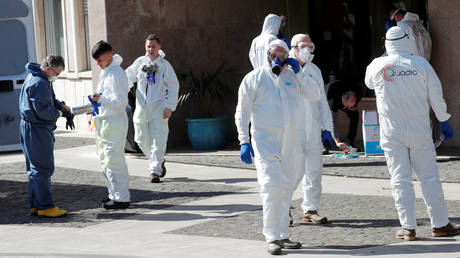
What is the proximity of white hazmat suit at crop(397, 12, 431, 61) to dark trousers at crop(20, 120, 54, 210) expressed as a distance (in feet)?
18.0

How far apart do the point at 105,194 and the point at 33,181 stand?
1.49m

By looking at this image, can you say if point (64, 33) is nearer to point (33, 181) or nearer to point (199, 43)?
point (199, 43)

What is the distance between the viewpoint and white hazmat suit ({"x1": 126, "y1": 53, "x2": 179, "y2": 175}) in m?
12.0

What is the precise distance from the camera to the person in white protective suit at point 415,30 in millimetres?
12845

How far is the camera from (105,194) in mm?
11211

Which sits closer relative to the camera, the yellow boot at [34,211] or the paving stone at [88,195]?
the paving stone at [88,195]

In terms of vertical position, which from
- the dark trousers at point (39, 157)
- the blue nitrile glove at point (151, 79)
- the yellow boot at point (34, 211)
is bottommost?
the yellow boot at point (34, 211)

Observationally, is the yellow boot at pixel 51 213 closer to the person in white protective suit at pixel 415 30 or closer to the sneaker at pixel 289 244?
the sneaker at pixel 289 244

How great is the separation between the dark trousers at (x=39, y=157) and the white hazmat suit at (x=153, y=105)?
2.31m

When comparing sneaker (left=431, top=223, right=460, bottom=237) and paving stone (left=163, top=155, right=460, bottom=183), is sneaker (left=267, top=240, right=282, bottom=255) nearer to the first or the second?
sneaker (left=431, top=223, right=460, bottom=237)

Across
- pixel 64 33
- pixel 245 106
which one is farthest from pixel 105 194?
Answer: pixel 64 33

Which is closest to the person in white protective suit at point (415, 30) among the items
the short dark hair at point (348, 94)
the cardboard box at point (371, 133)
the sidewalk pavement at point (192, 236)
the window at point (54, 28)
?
the cardboard box at point (371, 133)

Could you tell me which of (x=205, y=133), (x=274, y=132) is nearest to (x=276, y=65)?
(x=274, y=132)

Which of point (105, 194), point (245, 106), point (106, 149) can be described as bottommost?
point (105, 194)
